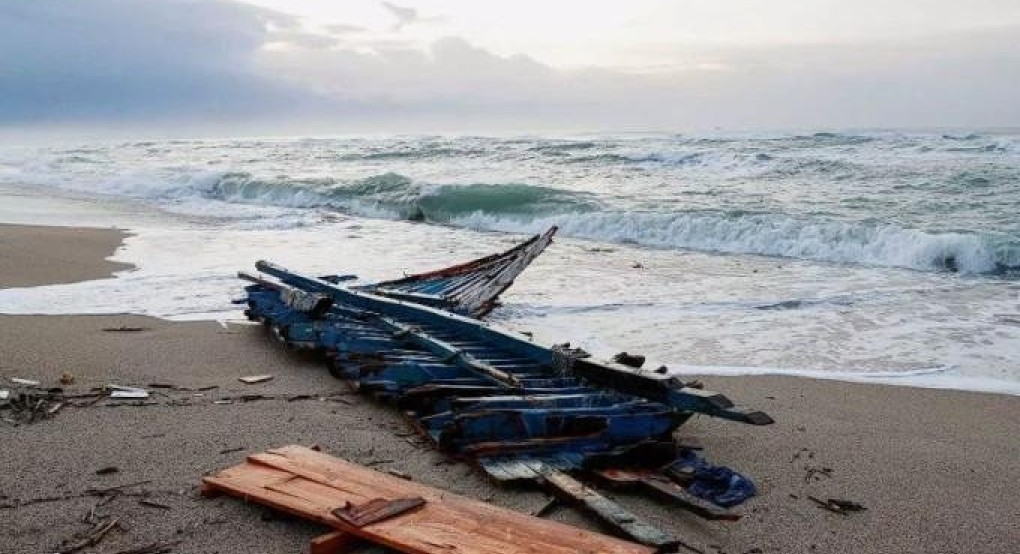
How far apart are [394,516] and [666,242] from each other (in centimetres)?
1354

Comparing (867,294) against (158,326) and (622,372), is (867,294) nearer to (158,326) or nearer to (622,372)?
(622,372)

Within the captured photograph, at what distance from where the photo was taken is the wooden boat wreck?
12.8 feet

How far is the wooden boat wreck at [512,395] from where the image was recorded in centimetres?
390

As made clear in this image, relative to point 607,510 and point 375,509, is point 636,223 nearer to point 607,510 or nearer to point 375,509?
point 607,510

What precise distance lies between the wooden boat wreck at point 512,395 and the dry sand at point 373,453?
14cm

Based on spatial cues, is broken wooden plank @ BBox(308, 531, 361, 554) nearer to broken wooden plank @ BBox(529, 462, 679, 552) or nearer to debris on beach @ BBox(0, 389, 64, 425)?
broken wooden plank @ BBox(529, 462, 679, 552)

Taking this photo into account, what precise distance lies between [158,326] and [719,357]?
503 cm

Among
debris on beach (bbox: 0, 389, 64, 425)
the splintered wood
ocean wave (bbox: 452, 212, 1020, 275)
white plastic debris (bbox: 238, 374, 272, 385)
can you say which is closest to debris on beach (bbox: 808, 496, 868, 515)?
the splintered wood

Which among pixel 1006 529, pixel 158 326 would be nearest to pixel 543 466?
pixel 1006 529

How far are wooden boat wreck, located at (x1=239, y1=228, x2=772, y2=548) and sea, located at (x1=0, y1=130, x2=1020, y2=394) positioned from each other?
1.79 m

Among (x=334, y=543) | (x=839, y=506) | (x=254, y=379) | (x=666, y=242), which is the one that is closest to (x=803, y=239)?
(x=666, y=242)

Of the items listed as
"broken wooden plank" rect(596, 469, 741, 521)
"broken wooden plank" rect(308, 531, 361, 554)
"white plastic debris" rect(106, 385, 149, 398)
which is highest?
"broken wooden plank" rect(308, 531, 361, 554)

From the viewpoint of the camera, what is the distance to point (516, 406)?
4.25 m

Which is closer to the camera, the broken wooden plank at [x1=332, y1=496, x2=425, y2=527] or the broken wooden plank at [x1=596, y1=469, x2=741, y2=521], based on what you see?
the broken wooden plank at [x1=332, y1=496, x2=425, y2=527]
